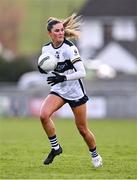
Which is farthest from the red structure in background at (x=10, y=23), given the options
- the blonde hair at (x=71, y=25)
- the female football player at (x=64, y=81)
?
the female football player at (x=64, y=81)

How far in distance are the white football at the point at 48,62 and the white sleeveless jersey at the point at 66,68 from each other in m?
0.08

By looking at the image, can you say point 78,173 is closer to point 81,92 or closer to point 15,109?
point 81,92

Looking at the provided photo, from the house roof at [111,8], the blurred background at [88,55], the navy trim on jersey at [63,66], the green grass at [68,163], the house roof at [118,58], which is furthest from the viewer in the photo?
the house roof at [111,8]

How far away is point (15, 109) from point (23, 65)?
19.4 meters

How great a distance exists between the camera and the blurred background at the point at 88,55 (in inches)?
Answer: 1559

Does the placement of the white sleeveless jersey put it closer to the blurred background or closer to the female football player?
the female football player

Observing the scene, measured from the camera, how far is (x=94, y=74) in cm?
5622

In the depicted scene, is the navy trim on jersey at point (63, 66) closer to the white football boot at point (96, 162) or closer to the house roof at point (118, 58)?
the white football boot at point (96, 162)

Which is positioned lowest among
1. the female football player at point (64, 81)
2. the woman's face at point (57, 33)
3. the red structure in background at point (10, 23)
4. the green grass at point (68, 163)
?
the red structure in background at point (10, 23)

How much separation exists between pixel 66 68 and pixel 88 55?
187ft

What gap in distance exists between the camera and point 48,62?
13.6 m

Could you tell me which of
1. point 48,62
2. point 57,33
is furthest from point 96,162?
point 57,33

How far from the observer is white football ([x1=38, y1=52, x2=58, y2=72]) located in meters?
13.6

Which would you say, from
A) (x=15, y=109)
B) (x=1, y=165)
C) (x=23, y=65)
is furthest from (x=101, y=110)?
(x=1, y=165)
